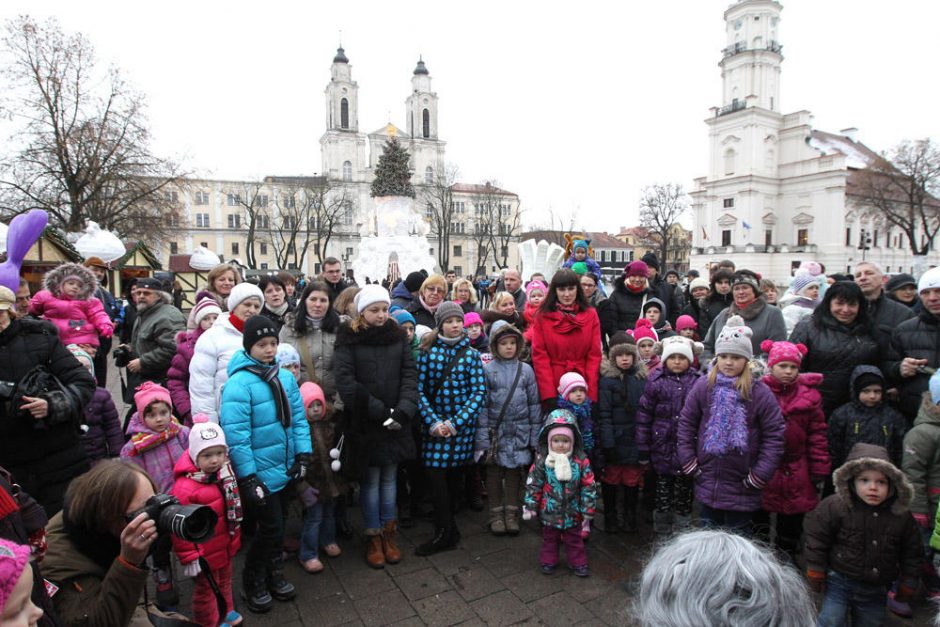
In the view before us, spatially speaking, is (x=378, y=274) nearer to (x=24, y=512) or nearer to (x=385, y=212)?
(x=385, y=212)

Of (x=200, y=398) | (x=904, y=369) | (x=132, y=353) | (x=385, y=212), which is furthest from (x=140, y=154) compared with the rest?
(x=904, y=369)

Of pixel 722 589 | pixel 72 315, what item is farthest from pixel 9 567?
pixel 72 315

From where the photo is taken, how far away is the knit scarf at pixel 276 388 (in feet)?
10.9

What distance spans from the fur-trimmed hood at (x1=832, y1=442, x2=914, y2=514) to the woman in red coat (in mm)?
1858

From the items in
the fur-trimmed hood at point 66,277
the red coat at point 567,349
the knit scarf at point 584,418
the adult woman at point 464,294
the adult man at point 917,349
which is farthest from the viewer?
the adult woman at point 464,294

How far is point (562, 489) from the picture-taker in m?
3.69

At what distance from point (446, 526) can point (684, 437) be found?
188 centimetres

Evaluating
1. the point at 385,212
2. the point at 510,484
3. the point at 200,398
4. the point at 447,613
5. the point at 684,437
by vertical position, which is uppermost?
the point at 385,212

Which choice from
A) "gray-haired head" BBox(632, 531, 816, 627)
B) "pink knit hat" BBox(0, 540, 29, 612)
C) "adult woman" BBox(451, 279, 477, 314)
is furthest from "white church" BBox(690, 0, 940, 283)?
"pink knit hat" BBox(0, 540, 29, 612)

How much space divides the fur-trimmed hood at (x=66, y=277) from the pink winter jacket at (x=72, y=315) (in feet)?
0.16

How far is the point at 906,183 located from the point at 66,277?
187ft

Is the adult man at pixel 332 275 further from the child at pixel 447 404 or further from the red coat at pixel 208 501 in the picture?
the red coat at pixel 208 501

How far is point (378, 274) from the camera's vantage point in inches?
1363

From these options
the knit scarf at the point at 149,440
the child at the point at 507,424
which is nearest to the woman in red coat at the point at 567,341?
the child at the point at 507,424
